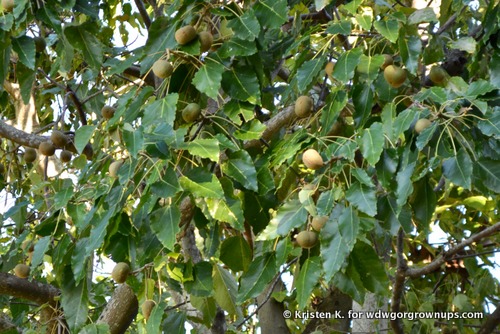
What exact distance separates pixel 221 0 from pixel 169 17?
0.69 feet

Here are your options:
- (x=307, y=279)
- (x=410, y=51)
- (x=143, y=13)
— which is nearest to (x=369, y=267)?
(x=307, y=279)

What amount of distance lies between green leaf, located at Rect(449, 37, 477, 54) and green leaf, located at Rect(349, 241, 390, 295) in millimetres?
585

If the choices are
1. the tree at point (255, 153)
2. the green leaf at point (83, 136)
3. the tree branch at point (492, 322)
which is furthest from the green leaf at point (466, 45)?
the tree branch at point (492, 322)

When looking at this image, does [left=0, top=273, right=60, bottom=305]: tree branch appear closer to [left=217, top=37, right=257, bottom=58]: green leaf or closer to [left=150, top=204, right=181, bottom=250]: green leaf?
[left=150, top=204, right=181, bottom=250]: green leaf

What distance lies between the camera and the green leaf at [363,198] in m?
1.81

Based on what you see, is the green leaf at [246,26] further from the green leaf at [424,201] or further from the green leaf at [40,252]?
the green leaf at [40,252]

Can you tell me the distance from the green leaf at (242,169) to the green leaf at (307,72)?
0.22m


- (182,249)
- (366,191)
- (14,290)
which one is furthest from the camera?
(14,290)

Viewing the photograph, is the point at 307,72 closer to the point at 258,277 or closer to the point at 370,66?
the point at 370,66

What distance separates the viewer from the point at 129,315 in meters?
2.73

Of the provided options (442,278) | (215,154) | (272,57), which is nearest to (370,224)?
(215,154)

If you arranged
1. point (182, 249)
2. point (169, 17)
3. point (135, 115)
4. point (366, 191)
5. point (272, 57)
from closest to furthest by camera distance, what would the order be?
1. point (366, 191)
2. point (135, 115)
3. point (169, 17)
4. point (272, 57)
5. point (182, 249)

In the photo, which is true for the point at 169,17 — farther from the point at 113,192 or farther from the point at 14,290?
the point at 14,290

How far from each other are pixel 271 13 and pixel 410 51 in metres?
0.39
